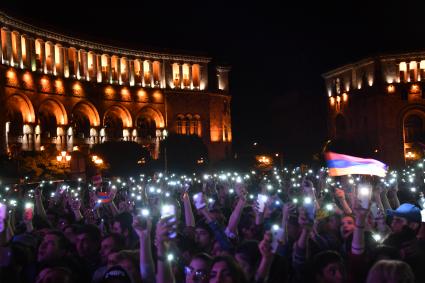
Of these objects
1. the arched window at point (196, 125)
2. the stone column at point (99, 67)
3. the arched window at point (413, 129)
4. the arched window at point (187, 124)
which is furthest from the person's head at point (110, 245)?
the arched window at point (413, 129)

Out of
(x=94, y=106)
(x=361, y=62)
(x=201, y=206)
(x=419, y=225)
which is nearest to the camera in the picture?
(x=419, y=225)

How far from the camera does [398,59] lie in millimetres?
66250

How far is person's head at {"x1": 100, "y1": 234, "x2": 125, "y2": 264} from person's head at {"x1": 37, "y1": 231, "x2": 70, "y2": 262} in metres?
0.50

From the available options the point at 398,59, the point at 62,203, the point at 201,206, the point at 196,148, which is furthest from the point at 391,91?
the point at 201,206

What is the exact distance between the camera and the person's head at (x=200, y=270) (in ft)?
17.7

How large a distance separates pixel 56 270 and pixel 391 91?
2558 inches

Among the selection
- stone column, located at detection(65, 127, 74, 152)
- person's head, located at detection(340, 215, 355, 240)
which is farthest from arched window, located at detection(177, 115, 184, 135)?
person's head, located at detection(340, 215, 355, 240)

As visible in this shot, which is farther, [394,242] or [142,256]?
[394,242]

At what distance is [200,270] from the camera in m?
5.47

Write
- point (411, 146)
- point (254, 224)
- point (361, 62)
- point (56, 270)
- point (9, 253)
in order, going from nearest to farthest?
point (56, 270)
point (9, 253)
point (254, 224)
point (411, 146)
point (361, 62)

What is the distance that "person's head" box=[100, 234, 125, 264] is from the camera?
682cm

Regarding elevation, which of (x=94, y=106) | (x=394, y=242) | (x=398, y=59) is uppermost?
(x=398, y=59)

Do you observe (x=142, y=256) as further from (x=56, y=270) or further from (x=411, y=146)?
(x=411, y=146)

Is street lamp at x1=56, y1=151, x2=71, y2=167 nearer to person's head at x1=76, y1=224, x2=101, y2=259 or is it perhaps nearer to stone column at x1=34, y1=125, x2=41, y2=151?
stone column at x1=34, y1=125, x2=41, y2=151
